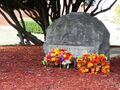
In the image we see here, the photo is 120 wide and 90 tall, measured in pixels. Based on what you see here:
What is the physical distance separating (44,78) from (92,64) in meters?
1.23

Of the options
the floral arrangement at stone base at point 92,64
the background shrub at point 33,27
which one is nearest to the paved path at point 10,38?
the background shrub at point 33,27

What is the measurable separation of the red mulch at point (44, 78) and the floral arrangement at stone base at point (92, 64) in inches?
6.3

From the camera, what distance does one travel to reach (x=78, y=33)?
412 inches

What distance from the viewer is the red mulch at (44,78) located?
8016mm

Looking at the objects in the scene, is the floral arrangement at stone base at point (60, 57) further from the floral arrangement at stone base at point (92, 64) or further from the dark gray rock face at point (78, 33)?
the dark gray rock face at point (78, 33)

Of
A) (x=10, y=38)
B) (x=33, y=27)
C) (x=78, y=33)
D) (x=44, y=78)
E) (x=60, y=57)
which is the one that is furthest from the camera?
(x=33, y=27)

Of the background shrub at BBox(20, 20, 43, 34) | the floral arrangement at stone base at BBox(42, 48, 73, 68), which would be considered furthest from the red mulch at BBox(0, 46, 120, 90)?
the background shrub at BBox(20, 20, 43, 34)

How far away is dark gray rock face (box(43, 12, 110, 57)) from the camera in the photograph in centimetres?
1040

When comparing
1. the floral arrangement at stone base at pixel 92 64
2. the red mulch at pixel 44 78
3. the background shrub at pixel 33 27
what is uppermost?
the background shrub at pixel 33 27

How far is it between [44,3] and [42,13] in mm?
381

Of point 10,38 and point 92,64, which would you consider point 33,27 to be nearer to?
point 10,38

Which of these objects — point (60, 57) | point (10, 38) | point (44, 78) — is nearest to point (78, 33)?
point (60, 57)

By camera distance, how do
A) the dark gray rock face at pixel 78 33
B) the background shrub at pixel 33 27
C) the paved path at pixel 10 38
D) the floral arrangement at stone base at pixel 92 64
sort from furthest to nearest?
the background shrub at pixel 33 27
the paved path at pixel 10 38
the dark gray rock face at pixel 78 33
the floral arrangement at stone base at pixel 92 64

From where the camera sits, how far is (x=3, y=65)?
10.1 m
